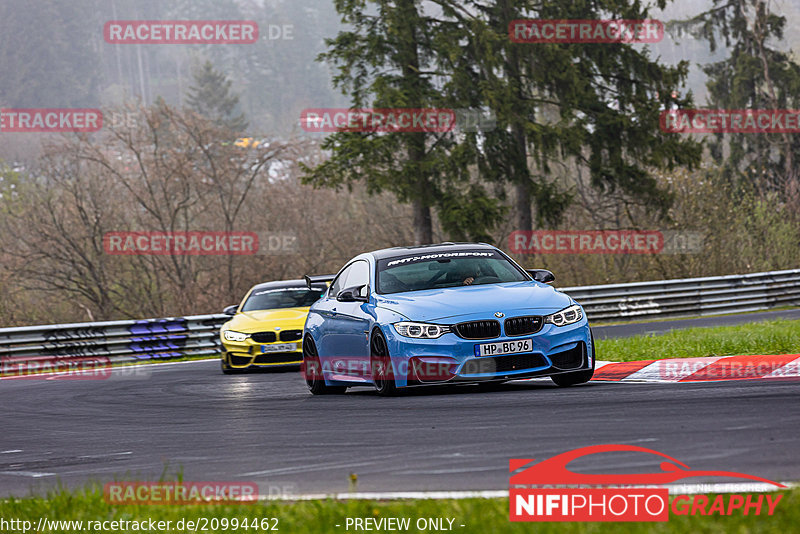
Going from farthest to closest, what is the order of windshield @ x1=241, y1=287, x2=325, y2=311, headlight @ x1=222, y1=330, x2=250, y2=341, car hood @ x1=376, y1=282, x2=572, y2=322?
windshield @ x1=241, y1=287, x2=325, y2=311 → headlight @ x1=222, y1=330, x2=250, y2=341 → car hood @ x1=376, y1=282, x2=572, y2=322

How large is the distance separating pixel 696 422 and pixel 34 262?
3808 centimetres

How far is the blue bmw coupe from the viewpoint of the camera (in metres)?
10.7

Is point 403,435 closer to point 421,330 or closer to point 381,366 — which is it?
point 421,330

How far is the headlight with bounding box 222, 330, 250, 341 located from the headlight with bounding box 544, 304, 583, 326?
26.8 feet

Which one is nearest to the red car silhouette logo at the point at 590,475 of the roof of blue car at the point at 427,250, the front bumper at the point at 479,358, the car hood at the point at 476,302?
Result: the front bumper at the point at 479,358

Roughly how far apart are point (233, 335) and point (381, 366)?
24.2ft

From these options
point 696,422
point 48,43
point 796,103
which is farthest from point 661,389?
point 48,43

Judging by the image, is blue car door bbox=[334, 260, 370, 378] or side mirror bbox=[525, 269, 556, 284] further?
side mirror bbox=[525, 269, 556, 284]

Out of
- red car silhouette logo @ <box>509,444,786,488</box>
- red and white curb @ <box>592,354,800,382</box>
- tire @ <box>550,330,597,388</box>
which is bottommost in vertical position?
red and white curb @ <box>592,354,800,382</box>

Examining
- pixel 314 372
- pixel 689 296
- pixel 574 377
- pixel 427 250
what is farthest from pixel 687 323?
pixel 574 377

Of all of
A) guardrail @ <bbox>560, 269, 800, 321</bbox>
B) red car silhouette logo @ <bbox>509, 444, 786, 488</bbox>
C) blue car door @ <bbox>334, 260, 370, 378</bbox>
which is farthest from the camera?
guardrail @ <bbox>560, 269, 800, 321</bbox>

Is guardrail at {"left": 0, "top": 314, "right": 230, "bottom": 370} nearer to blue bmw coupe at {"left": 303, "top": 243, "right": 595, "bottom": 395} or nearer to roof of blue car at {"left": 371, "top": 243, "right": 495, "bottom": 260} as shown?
roof of blue car at {"left": 371, "top": 243, "right": 495, "bottom": 260}

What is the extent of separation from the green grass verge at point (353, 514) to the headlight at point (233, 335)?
11403 mm

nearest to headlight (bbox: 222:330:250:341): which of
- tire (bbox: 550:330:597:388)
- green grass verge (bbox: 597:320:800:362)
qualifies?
green grass verge (bbox: 597:320:800:362)
